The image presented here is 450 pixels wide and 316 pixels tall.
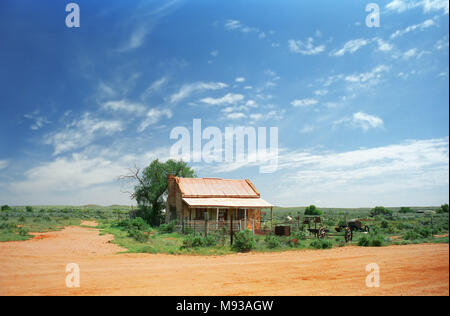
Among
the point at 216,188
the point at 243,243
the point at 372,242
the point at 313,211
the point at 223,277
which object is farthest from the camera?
the point at 313,211

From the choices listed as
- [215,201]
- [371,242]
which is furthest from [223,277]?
[215,201]

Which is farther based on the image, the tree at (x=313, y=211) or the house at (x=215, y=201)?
the tree at (x=313, y=211)

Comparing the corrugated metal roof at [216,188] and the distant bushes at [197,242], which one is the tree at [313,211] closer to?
the corrugated metal roof at [216,188]

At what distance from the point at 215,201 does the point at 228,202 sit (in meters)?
1.14

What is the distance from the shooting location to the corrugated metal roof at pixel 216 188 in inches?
1093

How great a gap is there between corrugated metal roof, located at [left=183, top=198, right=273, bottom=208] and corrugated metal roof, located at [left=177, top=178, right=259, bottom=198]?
673mm

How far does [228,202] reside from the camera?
26.4 metres

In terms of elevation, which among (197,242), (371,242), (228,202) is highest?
(228,202)

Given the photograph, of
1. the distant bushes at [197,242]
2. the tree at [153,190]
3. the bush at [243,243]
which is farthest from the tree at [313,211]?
the distant bushes at [197,242]

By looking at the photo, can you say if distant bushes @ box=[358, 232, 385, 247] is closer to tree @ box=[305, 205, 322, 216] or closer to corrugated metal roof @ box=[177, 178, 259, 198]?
corrugated metal roof @ box=[177, 178, 259, 198]

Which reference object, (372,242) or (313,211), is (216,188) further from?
(313,211)
